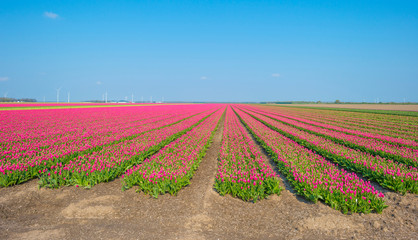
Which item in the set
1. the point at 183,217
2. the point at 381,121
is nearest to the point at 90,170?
the point at 183,217

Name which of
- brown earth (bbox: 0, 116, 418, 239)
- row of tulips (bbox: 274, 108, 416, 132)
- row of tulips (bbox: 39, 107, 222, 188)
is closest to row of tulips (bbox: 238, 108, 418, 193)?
brown earth (bbox: 0, 116, 418, 239)

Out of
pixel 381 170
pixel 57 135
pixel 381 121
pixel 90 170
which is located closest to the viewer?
pixel 90 170

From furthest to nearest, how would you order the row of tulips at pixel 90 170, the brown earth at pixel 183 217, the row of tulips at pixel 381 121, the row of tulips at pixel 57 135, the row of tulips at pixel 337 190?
the row of tulips at pixel 381 121 → the row of tulips at pixel 57 135 → the row of tulips at pixel 90 170 → the row of tulips at pixel 337 190 → the brown earth at pixel 183 217

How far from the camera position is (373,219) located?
5648 millimetres

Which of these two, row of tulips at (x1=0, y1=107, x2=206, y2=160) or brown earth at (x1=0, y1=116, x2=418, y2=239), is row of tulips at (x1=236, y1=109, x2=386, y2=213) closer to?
brown earth at (x1=0, y1=116, x2=418, y2=239)

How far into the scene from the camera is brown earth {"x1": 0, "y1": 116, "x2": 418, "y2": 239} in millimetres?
5039

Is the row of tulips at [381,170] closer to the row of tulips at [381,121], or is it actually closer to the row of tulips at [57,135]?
the row of tulips at [57,135]

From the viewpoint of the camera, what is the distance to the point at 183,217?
5797 mm

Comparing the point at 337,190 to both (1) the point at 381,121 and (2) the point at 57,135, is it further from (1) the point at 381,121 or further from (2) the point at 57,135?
(1) the point at 381,121

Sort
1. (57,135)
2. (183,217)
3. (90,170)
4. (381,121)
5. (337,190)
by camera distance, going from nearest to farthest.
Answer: (183,217) < (337,190) < (90,170) < (57,135) < (381,121)

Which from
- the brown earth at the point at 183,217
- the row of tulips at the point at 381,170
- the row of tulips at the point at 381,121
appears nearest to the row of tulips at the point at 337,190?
the brown earth at the point at 183,217

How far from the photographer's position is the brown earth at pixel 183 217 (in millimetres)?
5039

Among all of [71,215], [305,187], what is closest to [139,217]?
[71,215]

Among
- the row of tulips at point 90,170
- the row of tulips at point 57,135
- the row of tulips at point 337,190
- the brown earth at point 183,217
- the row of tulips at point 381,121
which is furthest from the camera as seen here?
the row of tulips at point 381,121
